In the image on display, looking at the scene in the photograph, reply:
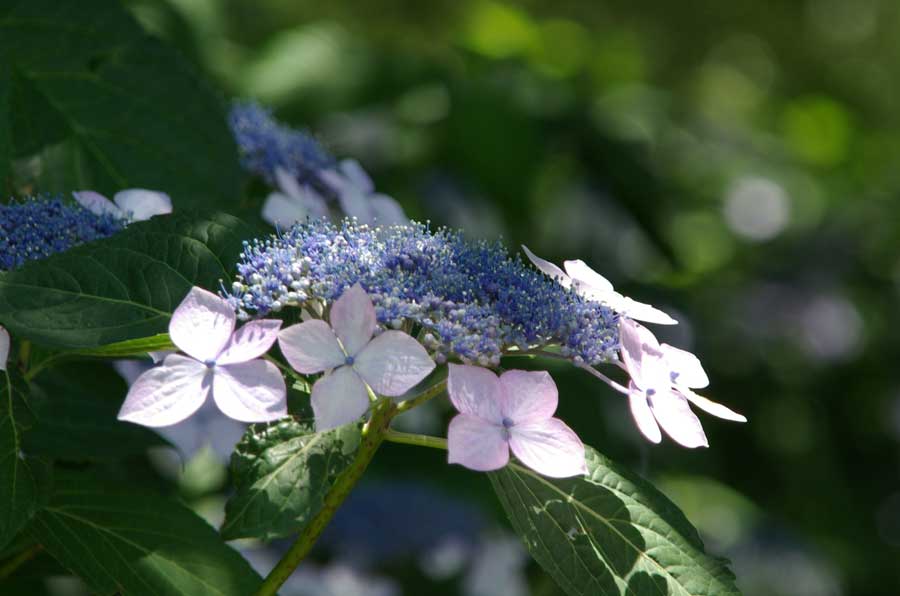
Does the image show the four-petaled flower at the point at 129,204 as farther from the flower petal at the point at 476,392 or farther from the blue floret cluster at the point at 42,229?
the flower petal at the point at 476,392

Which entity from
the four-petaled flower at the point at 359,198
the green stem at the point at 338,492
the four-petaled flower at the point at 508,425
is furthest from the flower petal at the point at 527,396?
the four-petaled flower at the point at 359,198

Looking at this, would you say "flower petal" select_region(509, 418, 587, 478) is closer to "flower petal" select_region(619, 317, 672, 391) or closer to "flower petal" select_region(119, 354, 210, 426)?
"flower petal" select_region(619, 317, 672, 391)

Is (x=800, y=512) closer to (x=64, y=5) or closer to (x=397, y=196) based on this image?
(x=397, y=196)

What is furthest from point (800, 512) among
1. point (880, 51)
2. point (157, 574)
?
point (880, 51)

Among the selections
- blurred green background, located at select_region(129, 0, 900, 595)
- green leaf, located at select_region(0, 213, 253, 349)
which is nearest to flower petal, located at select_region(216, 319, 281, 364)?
green leaf, located at select_region(0, 213, 253, 349)

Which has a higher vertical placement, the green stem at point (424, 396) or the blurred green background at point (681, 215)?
the green stem at point (424, 396)

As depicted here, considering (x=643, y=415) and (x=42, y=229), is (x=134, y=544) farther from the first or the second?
(x=643, y=415)
